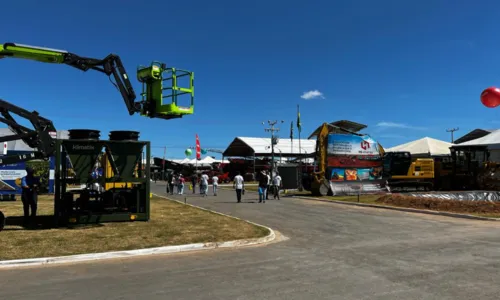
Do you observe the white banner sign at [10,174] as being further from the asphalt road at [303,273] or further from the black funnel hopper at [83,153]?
the asphalt road at [303,273]

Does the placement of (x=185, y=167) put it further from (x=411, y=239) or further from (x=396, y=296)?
(x=396, y=296)

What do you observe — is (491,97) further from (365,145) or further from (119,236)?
(119,236)

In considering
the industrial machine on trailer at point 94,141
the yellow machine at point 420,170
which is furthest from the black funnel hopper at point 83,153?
the yellow machine at point 420,170

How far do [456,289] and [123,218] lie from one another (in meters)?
9.76

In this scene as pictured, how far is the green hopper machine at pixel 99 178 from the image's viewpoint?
12070 millimetres

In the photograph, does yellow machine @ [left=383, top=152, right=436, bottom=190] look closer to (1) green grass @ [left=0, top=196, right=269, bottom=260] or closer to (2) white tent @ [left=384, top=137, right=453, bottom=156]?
(1) green grass @ [left=0, top=196, right=269, bottom=260]

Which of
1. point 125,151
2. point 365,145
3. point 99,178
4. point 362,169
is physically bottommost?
point 99,178

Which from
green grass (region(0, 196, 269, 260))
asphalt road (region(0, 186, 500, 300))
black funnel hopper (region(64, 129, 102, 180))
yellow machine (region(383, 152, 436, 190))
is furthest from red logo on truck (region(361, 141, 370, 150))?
black funnel hopper (region(64, 129, 102, 180))

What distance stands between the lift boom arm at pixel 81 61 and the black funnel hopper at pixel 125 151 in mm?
1011

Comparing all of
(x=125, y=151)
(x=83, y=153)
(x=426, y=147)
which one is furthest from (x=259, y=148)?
(x=83, y=153)

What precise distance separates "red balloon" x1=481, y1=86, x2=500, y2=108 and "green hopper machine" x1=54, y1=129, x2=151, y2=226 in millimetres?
14548

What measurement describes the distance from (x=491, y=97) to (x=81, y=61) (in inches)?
646

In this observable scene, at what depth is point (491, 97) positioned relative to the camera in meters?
17.6

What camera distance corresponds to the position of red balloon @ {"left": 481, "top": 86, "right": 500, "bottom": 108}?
57.2ft
